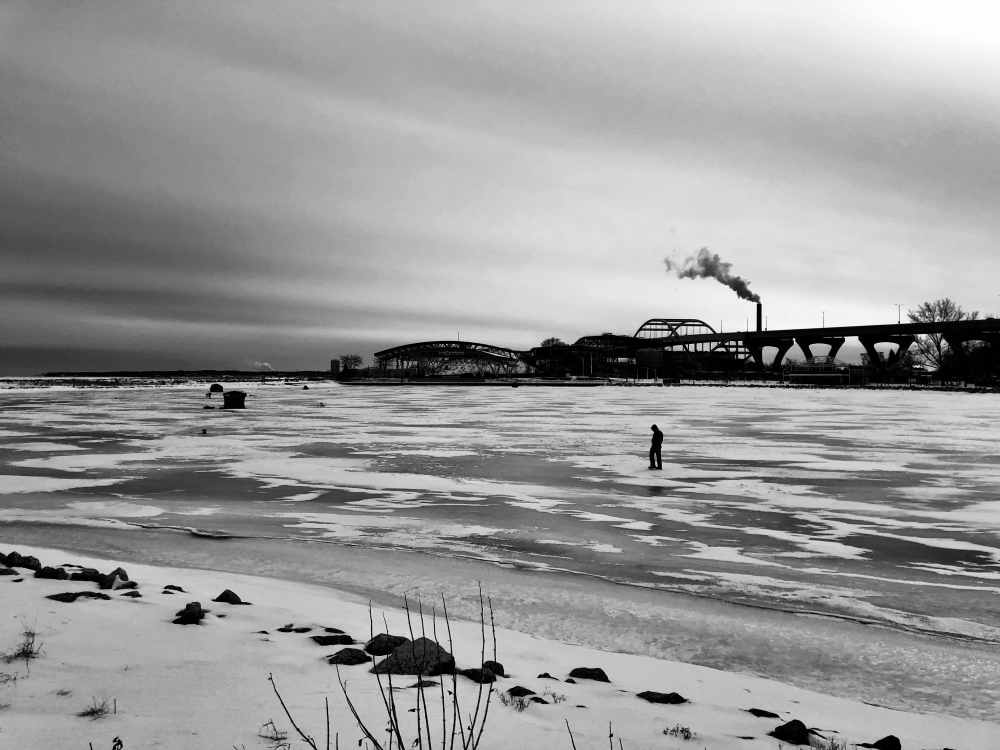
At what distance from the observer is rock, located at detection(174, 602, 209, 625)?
7.57 meters

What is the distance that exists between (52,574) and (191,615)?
109 inches

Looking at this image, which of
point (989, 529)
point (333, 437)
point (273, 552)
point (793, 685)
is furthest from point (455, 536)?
point (333, 437)

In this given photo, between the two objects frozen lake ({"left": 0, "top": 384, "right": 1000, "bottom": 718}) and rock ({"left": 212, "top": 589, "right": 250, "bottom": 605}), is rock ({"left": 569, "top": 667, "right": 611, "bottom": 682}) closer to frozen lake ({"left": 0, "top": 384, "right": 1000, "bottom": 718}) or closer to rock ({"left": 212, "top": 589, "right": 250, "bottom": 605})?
frozen lake ({"left": 0, "top": 384, "right": 1000, "bottom": 718})

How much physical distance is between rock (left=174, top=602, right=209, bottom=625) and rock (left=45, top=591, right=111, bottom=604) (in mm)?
1149

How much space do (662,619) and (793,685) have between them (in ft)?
6.60

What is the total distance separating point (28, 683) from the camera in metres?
5.82

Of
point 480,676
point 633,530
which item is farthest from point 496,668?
point 633,530

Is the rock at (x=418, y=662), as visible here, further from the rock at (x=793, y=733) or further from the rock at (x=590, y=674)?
the rock at (x=793, y=733)

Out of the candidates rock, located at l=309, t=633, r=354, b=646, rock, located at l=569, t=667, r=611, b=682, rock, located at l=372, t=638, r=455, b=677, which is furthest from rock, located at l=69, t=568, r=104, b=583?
rock, located at l=569, t=667, r=611, b=682

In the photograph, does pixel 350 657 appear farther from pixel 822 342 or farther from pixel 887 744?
pixel 822 342

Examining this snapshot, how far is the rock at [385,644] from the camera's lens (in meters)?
6.83

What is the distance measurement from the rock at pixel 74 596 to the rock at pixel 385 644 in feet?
11.2

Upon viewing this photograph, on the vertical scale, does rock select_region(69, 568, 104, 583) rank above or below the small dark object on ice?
above

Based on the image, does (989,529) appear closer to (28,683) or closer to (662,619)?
(662,619)
